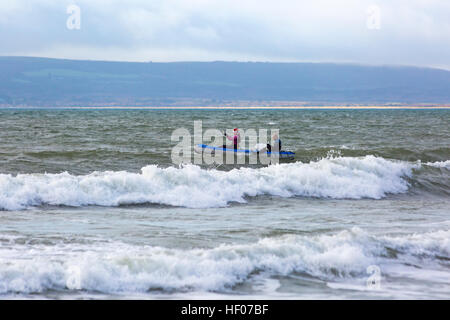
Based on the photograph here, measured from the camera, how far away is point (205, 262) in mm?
8844

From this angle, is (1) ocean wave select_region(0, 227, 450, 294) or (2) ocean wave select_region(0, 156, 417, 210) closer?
(1) ocean wave select_region(0, 227, 450, 294)

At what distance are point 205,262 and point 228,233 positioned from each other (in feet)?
8.61

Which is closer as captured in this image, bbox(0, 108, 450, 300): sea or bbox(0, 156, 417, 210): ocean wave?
bbox(0, 108, 450, 300): sea

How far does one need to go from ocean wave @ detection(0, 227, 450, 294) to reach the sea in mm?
19

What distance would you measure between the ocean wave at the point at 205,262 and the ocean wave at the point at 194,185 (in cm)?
538

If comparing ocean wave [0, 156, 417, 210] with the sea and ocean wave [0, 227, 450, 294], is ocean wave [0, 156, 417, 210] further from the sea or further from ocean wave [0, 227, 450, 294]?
ocean wave [0, 227, 450, 294]

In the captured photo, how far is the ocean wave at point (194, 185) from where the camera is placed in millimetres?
15617

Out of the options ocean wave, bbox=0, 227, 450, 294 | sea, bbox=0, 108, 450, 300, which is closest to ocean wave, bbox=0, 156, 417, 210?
sea, bbox=0, 108, 450, 300

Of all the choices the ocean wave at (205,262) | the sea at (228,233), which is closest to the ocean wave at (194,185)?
the sea at (228,233)

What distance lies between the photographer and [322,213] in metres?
14.7

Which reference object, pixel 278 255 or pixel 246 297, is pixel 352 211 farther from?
pixel 246 297

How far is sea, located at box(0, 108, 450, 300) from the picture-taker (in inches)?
325

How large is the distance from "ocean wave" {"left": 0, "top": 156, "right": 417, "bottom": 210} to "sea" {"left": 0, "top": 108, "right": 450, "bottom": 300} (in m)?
0.04

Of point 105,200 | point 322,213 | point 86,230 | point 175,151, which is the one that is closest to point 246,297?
point 86,230
